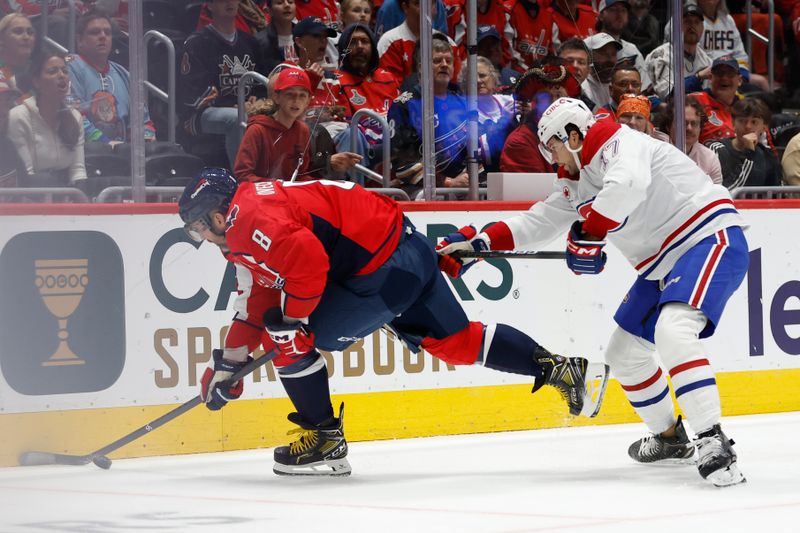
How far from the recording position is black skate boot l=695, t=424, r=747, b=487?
158 inches

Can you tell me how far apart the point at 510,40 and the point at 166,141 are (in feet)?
5.69

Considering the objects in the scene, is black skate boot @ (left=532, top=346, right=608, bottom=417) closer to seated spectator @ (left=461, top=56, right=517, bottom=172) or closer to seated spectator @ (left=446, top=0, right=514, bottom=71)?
seated spectator @ (left=461, top=56, right=517, bottom=172)

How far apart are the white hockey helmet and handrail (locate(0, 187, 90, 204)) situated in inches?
71.3

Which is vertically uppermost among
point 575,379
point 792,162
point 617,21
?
point 617,21

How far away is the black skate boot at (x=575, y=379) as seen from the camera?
462 centimetres

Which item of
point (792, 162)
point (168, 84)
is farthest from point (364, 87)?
point (792, 162)

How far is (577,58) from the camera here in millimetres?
6074

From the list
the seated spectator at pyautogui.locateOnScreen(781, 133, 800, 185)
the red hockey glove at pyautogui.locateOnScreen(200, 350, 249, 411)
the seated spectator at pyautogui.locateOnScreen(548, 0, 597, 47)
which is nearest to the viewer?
the red hockey glove at pyautogui.locateOnScreen(200, 350, 249, 411)

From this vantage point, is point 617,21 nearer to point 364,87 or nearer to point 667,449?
point 364,87

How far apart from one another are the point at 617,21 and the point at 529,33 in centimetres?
47

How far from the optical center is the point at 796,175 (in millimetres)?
6762

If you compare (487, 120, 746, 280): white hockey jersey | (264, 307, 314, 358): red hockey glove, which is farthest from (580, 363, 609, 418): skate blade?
(264, 307, 314, 358): red hockey glove

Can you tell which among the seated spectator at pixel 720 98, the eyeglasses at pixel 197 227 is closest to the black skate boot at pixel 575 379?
the eyeglasses at pixel 197 227

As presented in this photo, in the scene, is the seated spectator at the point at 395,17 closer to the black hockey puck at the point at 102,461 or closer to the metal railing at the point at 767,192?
the metal railing at the point at 767,192
